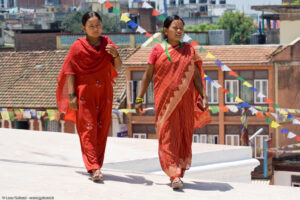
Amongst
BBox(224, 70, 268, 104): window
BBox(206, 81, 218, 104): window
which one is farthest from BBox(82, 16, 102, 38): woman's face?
BBox(206, 81, 218, 104): window

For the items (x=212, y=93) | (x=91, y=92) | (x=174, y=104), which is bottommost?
(x=212, y=93)

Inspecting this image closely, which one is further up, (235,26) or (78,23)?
(78,23)

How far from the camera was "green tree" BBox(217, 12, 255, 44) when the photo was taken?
6184 cm

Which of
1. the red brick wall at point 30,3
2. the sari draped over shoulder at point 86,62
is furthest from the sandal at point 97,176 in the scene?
the red brick wall at point 30,3

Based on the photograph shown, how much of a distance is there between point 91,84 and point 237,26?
185 ft

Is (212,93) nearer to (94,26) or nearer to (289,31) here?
(289,31)

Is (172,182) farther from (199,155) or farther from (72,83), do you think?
(199,155)

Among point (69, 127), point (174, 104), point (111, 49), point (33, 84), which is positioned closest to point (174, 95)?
point (174, 104)

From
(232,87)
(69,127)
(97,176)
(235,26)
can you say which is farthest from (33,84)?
(235,26)

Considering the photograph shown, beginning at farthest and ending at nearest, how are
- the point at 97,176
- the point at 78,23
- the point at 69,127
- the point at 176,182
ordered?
1. the point at 78,23
2. the point at 69,127
3. the point at 97,176
4. the point at 176,182

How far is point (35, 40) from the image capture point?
1713 inches

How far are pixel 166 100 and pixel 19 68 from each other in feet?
98.3

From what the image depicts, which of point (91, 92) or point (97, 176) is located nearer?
point (97, 176)

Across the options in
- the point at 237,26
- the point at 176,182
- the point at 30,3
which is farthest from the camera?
the point at 30,3
